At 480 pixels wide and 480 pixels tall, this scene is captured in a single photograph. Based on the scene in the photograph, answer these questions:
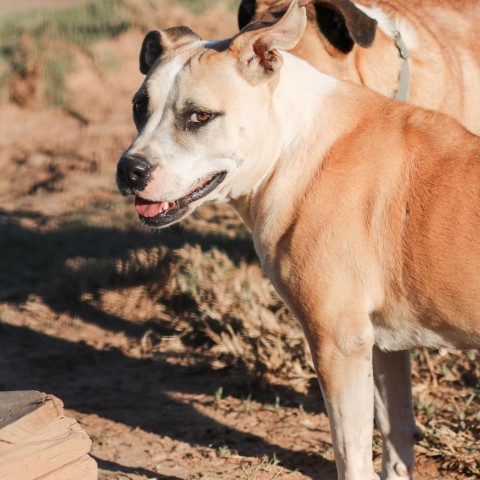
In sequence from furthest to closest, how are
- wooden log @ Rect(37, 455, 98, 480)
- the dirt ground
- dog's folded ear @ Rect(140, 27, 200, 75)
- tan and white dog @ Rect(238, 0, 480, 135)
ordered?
tan and white dog @ Rect(238, 0, 480, 135) → the dirt ground → dog's folded ear @ Rect(140, 27, 200, 75) → wooden log @ Rect(37, 455, 98, 480)

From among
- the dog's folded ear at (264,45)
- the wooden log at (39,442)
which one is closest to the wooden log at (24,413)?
the wooden log at (39,442)

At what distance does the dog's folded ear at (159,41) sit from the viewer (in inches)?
168

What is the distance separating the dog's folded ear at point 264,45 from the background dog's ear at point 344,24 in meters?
1.30

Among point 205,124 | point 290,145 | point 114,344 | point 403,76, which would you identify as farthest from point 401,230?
point 114,344

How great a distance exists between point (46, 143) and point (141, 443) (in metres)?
4.98

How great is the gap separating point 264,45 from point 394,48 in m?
1.77

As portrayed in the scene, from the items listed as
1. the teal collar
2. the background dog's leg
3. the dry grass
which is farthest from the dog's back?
the teal collar

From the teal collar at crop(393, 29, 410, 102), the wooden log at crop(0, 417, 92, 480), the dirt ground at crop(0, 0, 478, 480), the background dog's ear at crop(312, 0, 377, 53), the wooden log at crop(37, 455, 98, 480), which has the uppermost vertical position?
the background dog's ear at crop(312, 0, 377, 53)

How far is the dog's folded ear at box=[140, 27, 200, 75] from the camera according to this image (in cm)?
428

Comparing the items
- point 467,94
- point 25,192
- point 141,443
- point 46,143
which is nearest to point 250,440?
point 141,443

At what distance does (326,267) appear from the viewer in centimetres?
372

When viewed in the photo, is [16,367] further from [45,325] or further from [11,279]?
[11,279]

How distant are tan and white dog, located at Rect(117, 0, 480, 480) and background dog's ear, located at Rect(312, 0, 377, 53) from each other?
115 centimetres

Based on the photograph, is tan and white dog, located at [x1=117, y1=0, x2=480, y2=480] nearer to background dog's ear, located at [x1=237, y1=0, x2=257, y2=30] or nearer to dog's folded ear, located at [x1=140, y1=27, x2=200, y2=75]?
dog's folded ear, located at [x1=140, y1=27, x2=200, y2=75]
